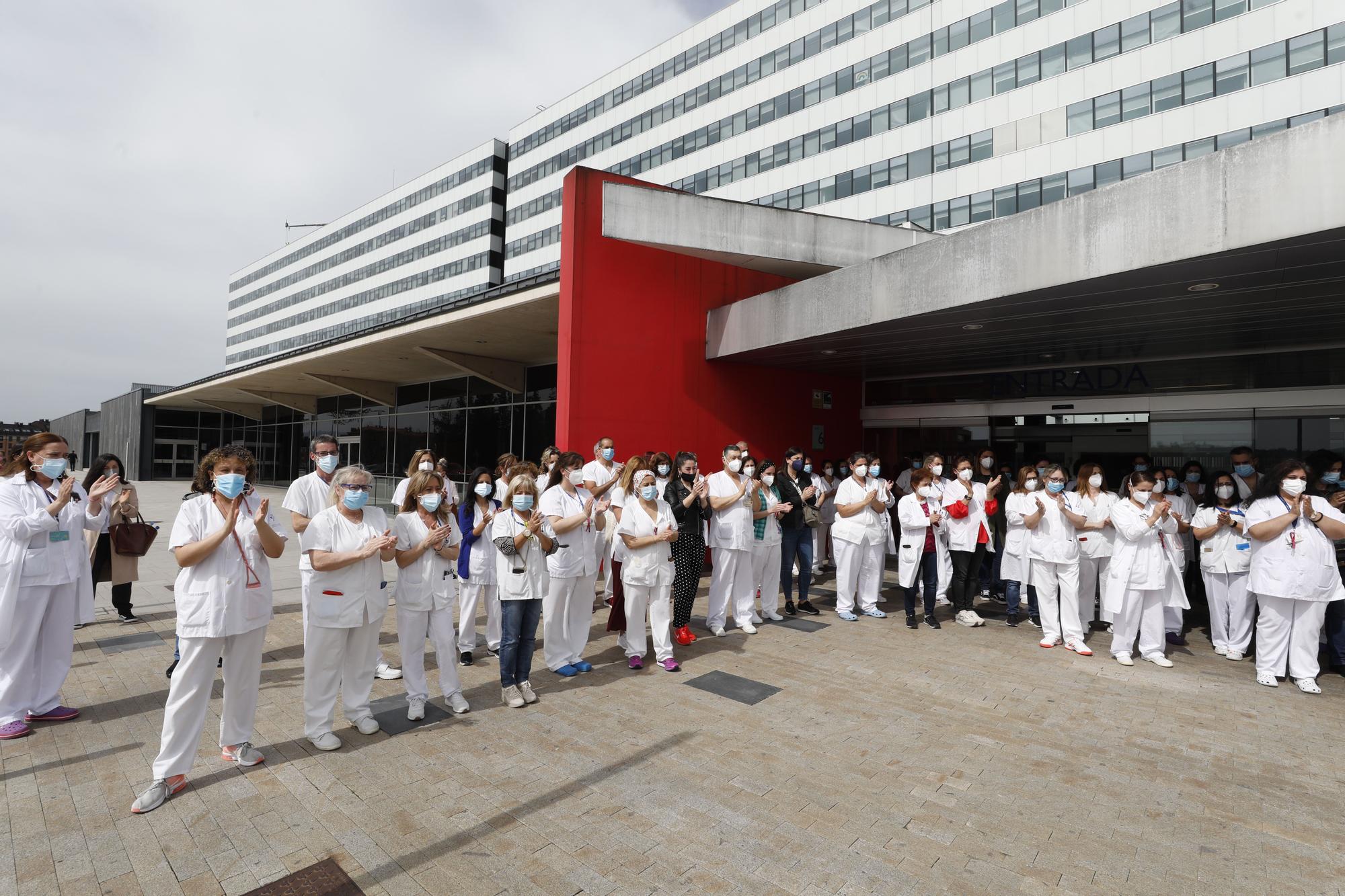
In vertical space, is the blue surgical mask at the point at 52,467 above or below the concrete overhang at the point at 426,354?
below

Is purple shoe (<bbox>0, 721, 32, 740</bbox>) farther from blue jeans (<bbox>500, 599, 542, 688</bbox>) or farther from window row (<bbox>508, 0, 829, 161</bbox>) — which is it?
window row (<bbox>508, 0, 829, 161</bbox>)

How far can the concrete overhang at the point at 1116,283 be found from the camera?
16.3 ft

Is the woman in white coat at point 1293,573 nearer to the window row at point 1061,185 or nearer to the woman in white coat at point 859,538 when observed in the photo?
the woman in white coat at point 859,538

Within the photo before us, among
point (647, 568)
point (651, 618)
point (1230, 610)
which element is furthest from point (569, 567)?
point (1230, 610)

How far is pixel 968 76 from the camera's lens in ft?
90.9

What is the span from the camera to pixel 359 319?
63312 mm

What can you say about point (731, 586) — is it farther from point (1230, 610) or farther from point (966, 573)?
point (1230, 610)

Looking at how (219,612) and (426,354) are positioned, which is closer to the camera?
(219,612)

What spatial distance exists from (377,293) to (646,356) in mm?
59678

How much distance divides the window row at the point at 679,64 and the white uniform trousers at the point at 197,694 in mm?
35328

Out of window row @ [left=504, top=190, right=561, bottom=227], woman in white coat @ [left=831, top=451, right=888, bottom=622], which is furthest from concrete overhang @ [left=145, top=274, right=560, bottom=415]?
window row @ [left=504, top=190, right=561, bottom=227]

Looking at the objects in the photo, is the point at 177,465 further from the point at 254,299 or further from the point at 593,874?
the point at 254,299

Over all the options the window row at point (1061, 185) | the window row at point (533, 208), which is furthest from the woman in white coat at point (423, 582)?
the window row at point (533, 208)

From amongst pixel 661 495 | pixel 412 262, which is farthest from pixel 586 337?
pixel 412 262
